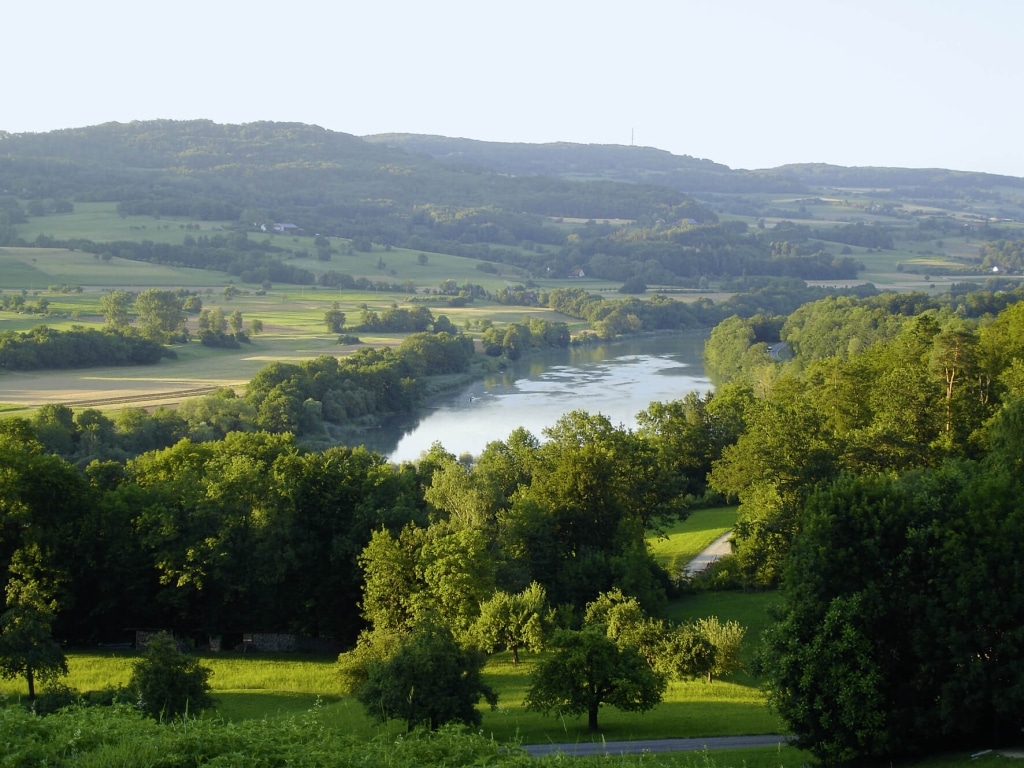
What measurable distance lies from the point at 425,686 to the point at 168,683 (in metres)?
3.67

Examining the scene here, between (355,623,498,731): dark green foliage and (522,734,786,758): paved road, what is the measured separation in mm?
1083

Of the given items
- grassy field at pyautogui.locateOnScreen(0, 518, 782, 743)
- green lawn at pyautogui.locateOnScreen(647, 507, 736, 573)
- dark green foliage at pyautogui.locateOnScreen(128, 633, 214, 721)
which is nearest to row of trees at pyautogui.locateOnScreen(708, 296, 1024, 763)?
grassy field at pyautogui.locateOnScreen(0, 518, 782, 743)

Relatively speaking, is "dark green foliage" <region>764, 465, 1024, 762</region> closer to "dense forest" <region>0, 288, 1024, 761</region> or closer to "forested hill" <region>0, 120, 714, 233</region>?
"dense forest" <region>0, 288, 1024, 761</region>

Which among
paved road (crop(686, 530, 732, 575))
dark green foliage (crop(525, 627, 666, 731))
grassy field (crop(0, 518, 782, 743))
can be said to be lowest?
paved road (crop(686, 530, 732, 575))

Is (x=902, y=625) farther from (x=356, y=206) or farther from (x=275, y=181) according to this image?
(x=275, y=181)

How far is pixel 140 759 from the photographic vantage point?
8.98 m

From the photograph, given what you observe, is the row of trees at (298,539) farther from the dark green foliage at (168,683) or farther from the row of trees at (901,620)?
the row of trees at (901,620)

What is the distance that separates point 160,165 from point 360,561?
503ft

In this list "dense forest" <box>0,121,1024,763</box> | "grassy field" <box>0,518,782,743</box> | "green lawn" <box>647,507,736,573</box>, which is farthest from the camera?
"green lawn" <box>647,507,736,573</box>

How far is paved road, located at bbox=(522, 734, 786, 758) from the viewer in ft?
48.0

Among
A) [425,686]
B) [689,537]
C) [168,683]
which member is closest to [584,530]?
[689,537]

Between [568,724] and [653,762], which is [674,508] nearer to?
[568,724]

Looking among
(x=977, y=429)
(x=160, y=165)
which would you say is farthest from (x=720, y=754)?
(x=160, y=165)

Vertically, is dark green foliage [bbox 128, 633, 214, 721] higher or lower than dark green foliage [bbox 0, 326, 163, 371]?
higher
